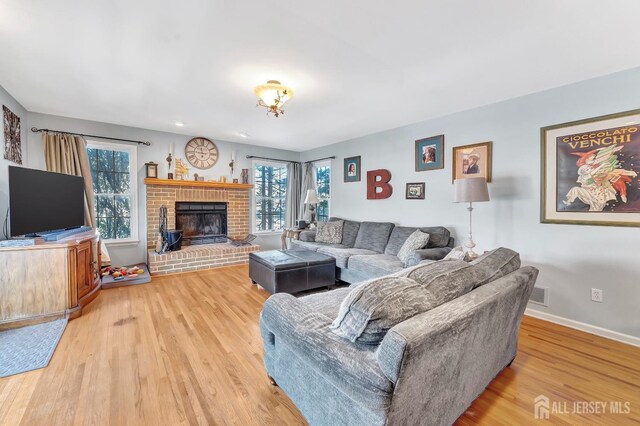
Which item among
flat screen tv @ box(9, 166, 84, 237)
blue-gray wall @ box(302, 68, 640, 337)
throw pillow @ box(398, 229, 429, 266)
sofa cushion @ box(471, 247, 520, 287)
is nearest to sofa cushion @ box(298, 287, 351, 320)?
sofa cushion @ box(471, 247, 520, 287)

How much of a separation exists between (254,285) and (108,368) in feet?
6.33

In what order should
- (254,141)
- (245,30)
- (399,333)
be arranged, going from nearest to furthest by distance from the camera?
(399,333)
(245,30)
(254,141)

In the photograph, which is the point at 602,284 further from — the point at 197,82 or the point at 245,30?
the point at 197,82

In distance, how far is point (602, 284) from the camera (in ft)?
8.12

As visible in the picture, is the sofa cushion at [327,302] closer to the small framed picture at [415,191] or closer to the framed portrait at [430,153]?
the small framed picture at [415,191]

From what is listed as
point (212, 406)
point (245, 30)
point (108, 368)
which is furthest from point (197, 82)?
point (212, 406)

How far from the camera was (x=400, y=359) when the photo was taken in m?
0.89


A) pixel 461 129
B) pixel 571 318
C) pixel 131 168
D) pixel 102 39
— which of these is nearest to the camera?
pixel 102 39

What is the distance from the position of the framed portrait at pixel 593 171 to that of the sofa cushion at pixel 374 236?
1849 millimetres

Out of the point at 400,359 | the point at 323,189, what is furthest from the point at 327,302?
the point at 323,189

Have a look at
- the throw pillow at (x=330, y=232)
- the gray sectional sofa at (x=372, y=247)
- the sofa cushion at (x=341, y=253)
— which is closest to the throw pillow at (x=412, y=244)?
the gray sectional sofa at (x=372, y=247)

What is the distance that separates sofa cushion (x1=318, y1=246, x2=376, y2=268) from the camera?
3686 millimetres

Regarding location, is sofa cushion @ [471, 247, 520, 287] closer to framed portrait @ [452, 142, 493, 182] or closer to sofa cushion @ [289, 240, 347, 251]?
framed portrait @ [452, 142, 493, 182]

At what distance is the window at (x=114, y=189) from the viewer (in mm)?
4246
